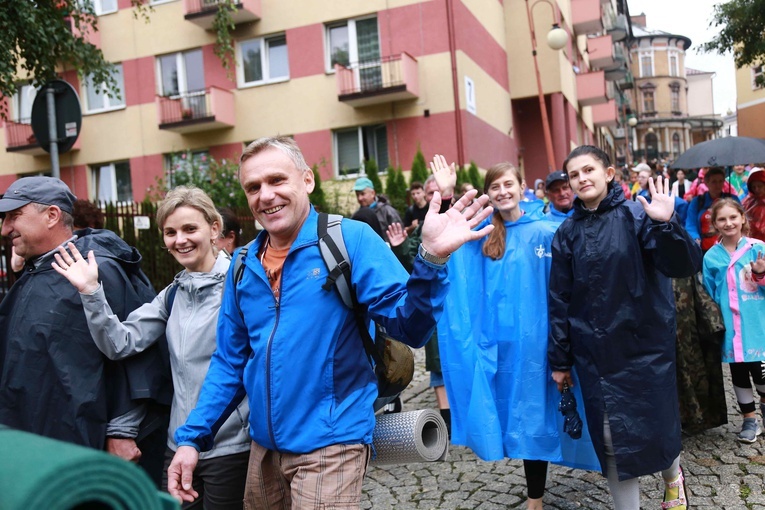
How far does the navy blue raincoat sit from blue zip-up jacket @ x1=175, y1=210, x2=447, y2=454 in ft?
4.95

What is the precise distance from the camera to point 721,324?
531 cm

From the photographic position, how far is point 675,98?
3787 inches

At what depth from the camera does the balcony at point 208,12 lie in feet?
64.0

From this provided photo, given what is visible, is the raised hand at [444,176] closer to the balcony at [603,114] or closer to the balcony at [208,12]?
the balcony at [208,12]

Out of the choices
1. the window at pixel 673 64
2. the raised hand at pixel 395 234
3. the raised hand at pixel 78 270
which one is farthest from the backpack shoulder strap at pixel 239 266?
the window at pixel 673 64

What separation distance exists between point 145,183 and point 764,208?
1872cm

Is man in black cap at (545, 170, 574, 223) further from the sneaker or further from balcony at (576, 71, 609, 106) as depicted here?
balcony at (576, 71, 609, 106)

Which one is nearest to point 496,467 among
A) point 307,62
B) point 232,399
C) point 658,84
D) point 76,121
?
point 232,399

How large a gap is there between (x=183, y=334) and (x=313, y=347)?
91 cm

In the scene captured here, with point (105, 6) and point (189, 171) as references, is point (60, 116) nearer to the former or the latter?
point (189, 171)

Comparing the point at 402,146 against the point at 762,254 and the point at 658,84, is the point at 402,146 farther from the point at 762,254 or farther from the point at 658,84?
the point at 658,84

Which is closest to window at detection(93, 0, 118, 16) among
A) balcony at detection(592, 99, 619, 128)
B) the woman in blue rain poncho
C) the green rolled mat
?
the woman in blue rain poncho

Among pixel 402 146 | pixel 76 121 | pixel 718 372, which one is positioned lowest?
pixel 718 372

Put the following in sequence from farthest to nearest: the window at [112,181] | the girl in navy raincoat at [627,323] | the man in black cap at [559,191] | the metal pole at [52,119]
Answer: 1. the window at [112,181]
2. the metal pole at [52,119]
3. the man in black cap at [559,191]
4. the girl in navy raincoat at [627,323]
